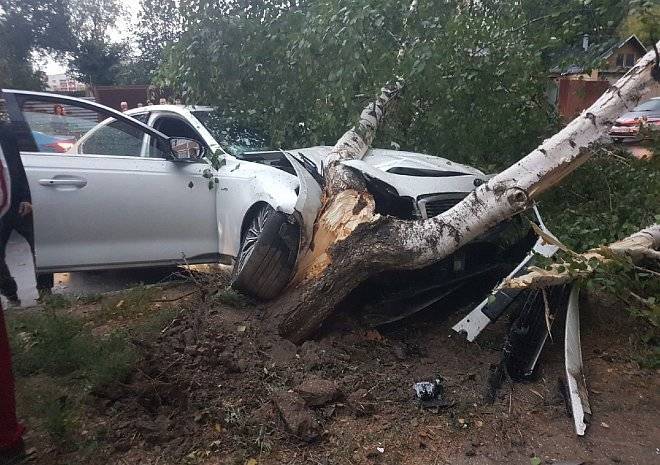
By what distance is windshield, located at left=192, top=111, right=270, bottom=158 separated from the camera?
531 centimetres

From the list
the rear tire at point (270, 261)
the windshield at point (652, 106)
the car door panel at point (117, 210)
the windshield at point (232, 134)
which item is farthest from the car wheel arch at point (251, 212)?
the windshield at point (652, 106)

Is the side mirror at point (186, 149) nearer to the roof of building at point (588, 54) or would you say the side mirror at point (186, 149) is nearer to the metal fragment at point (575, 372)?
the metal fragment at point (575, 372)

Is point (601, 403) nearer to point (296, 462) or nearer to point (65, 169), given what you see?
point (296, 462)

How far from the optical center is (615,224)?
4.42 m

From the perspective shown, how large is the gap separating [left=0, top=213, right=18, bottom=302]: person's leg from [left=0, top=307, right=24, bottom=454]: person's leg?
38.7 inches

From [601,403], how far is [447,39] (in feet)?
11.4

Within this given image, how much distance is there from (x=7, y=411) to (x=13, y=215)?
1382 mm

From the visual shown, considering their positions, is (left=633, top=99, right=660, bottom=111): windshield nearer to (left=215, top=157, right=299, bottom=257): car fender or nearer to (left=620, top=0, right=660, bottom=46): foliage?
(left=620, top=0, right=660, bottom=46): foliage

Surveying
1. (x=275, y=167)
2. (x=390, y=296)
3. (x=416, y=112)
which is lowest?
(x=390, y=296)

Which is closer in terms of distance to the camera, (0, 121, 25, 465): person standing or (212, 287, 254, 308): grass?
(0, 121, 25, 465): person standing

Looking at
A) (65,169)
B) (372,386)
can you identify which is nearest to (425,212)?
(372,386)

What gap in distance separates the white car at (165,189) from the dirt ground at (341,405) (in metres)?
0.67

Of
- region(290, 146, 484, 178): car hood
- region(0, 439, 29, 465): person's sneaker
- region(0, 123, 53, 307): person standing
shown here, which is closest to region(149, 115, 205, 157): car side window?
region(290, 146, 484, 178): car hood

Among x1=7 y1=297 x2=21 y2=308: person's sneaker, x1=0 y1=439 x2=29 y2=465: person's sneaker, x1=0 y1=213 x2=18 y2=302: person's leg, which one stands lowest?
x1=0 y1=439 x2=29 y2=465: person's sneaker
